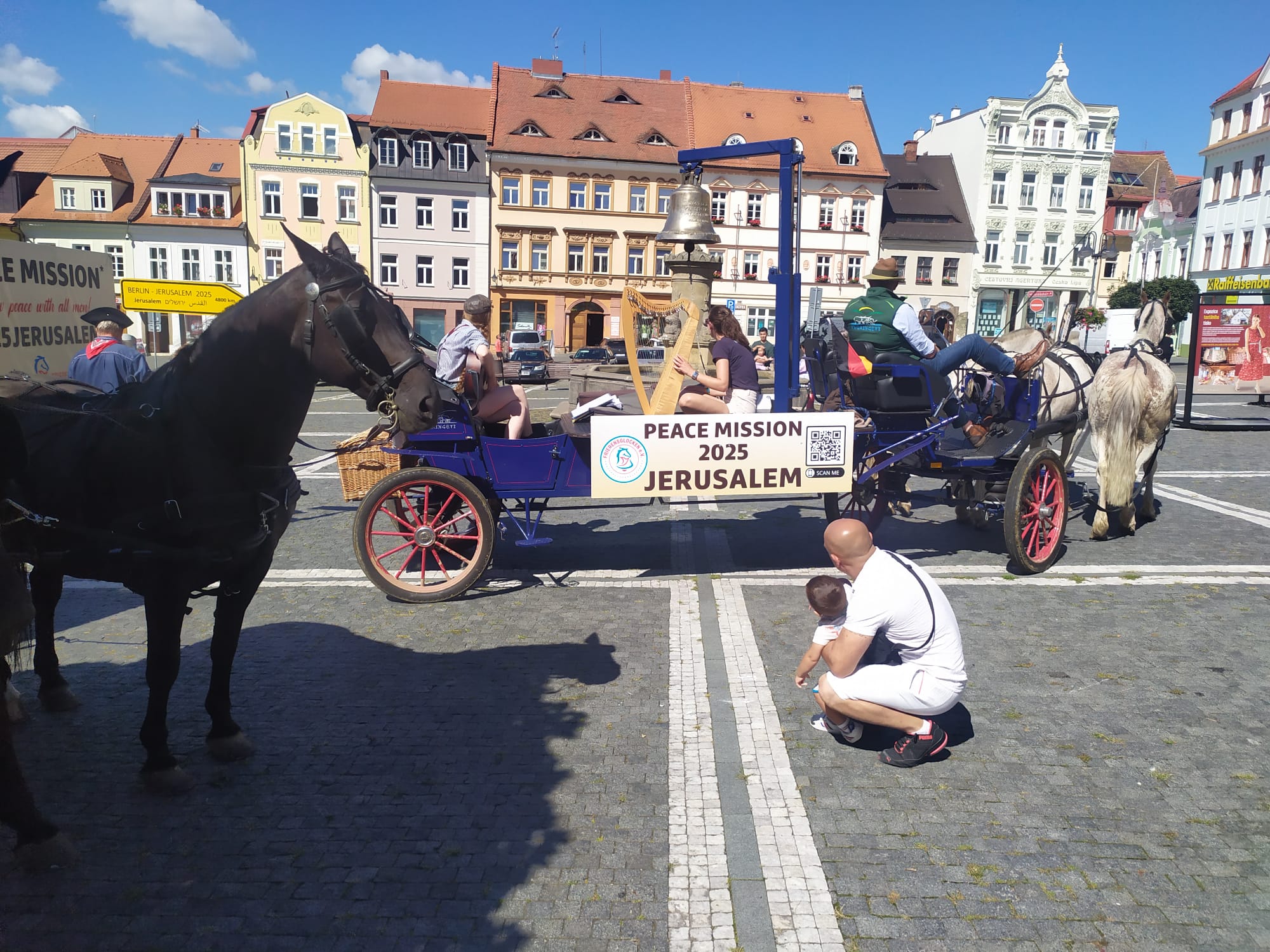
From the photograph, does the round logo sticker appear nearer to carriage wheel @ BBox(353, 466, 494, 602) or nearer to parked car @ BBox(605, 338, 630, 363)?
carriage wheel @ BBox(353, 466, 494, 602)

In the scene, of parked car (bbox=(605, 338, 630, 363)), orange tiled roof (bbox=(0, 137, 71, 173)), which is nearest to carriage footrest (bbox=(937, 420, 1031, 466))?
parked car (bbox=(605, 338, 630, 363))

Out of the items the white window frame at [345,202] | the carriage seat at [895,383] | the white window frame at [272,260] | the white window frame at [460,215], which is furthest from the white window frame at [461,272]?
the carriage seat at [895,383]

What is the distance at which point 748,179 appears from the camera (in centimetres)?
4662

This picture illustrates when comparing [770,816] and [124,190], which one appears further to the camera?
[124,190]

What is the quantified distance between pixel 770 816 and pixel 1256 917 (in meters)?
1.74

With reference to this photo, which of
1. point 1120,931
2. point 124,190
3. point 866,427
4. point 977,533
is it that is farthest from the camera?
point 124,190

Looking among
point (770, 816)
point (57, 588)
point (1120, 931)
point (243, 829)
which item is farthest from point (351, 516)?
point (1120, 931)

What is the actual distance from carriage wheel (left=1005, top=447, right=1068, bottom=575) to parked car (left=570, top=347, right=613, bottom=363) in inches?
1317

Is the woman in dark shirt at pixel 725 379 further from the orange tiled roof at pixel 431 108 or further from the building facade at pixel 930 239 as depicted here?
the building facade at pixel 930 239

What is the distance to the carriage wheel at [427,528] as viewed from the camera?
6.48 m

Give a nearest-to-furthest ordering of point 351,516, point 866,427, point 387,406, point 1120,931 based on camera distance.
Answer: point 1120,931 → point 387,406 → point 866,427 → point 351,516

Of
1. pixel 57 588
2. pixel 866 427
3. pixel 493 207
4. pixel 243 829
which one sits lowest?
pixel 243 829

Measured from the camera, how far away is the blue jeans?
7305 mm

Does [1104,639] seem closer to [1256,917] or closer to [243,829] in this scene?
[1256,917]
